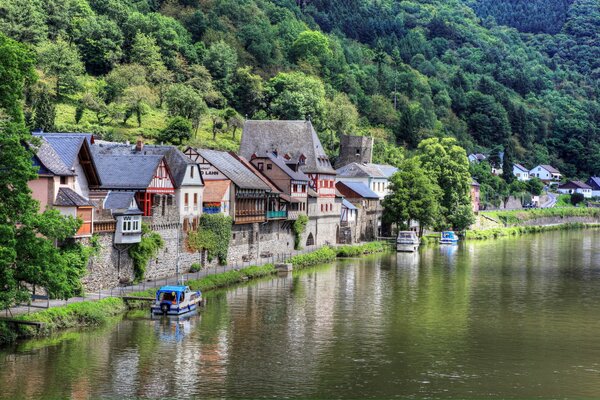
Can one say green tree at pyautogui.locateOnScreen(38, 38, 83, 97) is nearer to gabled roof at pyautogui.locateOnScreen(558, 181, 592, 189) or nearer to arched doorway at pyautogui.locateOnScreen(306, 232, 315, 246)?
arched doorway at pyautogui.locateOnScreen(306, 232, 315, 246)

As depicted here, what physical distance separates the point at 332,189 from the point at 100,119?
27.4m

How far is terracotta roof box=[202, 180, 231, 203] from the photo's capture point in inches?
2534

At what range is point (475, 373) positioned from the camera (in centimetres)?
3884

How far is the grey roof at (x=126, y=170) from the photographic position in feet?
183

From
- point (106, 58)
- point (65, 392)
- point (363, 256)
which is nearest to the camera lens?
point (65, 392)

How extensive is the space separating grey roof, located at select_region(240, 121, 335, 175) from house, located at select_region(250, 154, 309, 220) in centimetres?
695

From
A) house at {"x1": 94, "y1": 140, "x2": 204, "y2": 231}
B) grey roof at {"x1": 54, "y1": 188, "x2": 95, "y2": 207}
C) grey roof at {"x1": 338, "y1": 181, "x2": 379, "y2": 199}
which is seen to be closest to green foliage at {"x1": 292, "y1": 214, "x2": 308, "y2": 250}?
grey roof at {"x1": 338, "y1": 181, "x2": 379, "y2": 199}

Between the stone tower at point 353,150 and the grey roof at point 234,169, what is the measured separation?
37806mm

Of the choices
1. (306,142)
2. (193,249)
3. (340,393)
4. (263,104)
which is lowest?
(340,393)

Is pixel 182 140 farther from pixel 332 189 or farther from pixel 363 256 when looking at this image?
pixel 363 256

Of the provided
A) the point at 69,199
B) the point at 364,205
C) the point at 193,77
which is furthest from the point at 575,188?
the point at 69,199

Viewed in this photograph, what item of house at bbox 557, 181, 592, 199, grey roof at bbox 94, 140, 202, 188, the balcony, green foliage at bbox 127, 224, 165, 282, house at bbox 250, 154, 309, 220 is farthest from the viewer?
house at bbox 557, 181, 592, 199

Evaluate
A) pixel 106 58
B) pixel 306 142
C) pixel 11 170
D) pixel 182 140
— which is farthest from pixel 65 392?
pixel 106 58

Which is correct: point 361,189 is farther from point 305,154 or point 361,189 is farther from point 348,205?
point 305,154
